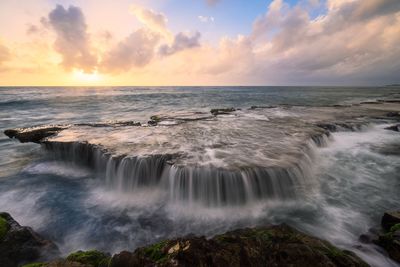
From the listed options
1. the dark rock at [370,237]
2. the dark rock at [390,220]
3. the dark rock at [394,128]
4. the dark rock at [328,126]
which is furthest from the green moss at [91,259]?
the dark rock at [394,128]

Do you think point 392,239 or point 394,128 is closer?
point 392,239

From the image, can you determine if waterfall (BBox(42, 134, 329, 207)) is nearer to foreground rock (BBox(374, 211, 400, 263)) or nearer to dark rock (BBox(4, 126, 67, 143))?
foreground rock (BBox(374, 211, 400, 263))

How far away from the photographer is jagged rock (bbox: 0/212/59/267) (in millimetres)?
5145

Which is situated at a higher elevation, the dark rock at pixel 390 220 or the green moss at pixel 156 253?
the green moss at pixel 156 253

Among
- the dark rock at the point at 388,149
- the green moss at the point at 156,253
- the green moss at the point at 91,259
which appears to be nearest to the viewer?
the green moss at the point at 156,253

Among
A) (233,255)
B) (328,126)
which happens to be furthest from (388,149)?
(233,255)

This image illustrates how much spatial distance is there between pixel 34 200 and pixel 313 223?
10021mm

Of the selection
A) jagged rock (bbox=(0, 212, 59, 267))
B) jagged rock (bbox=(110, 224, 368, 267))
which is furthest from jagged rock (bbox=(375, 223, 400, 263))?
jagged rock (bbox=(0, 212, 59, 267))

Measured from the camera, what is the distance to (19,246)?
5395mm

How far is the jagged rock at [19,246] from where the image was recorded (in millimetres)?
5145

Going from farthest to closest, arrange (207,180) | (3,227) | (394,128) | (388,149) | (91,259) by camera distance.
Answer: (394,128), (388,149), (207,180), (3,227), (91,259)

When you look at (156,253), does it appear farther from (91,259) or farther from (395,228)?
(395,228)

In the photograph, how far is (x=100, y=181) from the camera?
9945 millimetres

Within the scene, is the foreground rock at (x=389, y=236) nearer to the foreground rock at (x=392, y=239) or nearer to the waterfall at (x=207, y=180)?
the foreground rock at (x=392, y=239)
